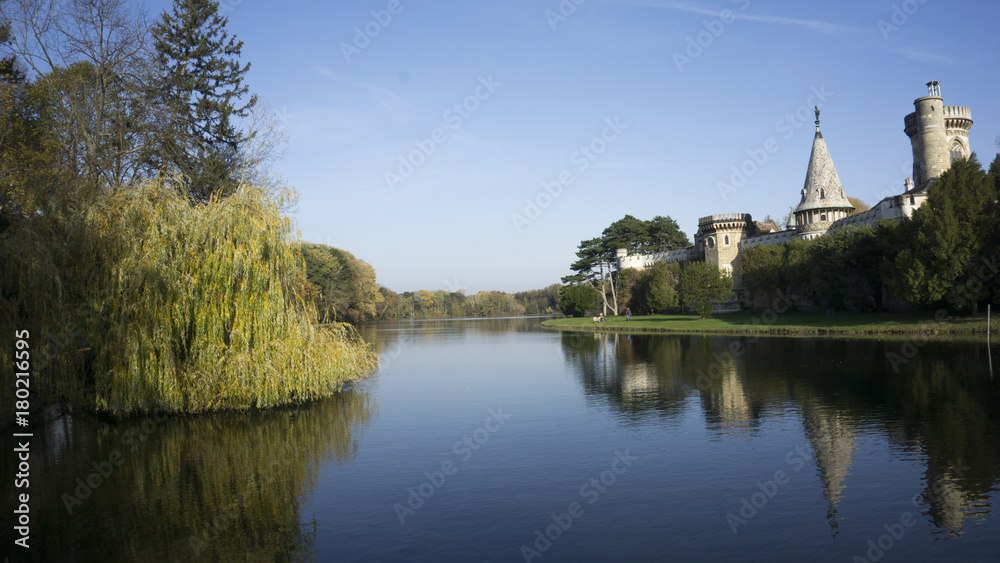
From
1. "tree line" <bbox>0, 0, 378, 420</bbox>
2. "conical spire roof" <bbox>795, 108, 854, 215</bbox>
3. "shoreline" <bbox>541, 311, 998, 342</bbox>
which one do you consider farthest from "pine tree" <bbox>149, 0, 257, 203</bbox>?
"conical spire roof" <bbox>795, 108, 854, 215</bbox>

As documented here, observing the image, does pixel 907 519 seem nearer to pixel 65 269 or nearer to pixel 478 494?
pixel 478 494

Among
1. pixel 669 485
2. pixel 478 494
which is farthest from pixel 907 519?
pixel 478 494

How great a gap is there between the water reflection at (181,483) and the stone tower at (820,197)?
53.3 metres

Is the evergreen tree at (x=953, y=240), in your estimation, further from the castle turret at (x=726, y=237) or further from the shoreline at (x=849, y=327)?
the castle turret at (x=726, y=237)

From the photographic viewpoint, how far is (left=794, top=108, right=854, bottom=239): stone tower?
197ft

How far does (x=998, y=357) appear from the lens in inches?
929

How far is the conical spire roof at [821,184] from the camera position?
60.6 m

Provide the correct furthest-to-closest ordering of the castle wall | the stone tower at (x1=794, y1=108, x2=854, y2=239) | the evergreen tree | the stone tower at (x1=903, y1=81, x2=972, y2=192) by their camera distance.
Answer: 1. the castle wall
2. the stone tower at (x1=794, y1=108, x2=854, y2=239)
3. the stone tower at (x1=903, y1=81, x2=972, y2=192)
4. the evergreen tree

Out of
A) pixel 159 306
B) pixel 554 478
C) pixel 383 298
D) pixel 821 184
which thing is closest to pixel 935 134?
pixel 821 184

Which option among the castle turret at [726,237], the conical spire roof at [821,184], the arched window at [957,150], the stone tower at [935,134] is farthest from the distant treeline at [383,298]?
the arched window at [957,150]

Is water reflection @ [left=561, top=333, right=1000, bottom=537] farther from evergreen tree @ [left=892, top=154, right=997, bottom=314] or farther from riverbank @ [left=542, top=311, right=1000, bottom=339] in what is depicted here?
evergreen tree @ [left=892, top=154, right=997, bottom=314]

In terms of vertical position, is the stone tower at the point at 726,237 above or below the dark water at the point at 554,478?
above

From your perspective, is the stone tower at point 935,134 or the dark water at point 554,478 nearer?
the dark water at point 554,478

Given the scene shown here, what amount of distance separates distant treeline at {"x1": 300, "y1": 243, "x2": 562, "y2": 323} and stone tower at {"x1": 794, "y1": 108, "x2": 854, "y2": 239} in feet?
140
